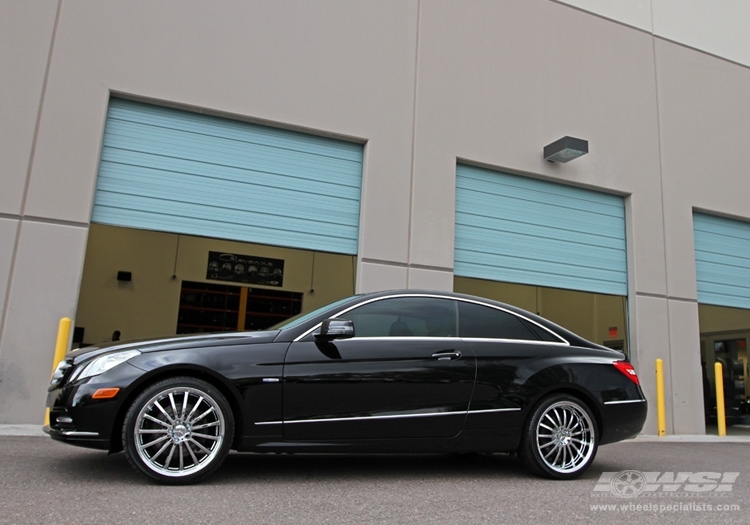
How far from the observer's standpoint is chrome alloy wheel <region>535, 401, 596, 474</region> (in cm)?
510

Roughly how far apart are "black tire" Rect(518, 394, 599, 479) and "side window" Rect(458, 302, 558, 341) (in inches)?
21.7

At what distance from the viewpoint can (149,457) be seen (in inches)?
164

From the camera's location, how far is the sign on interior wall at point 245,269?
46.0ft

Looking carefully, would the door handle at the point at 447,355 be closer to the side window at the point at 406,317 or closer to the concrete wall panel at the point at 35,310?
the side window at the point at 406,317

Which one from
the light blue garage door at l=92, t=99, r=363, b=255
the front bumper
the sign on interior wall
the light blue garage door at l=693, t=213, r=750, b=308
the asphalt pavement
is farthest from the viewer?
the sign on interior wall

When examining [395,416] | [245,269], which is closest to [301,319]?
[395,416]

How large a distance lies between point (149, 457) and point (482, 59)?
27.0 feet

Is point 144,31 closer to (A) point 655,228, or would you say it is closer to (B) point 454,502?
(B) point 454,502

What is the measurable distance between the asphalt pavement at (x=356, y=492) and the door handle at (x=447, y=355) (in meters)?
0.91

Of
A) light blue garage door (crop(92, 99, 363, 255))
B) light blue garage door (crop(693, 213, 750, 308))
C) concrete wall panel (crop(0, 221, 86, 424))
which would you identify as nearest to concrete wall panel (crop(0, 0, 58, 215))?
concrete wall panel (crop(0, 221, 86, 424))

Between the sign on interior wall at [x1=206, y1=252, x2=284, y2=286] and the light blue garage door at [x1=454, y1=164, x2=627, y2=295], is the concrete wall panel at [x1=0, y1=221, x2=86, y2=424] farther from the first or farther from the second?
the sign on interior wall at [x1=206, y1=252, x2=284, y2=286]

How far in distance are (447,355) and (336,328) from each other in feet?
3.19

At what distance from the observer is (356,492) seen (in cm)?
429

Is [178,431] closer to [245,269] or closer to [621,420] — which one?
[621,420]
